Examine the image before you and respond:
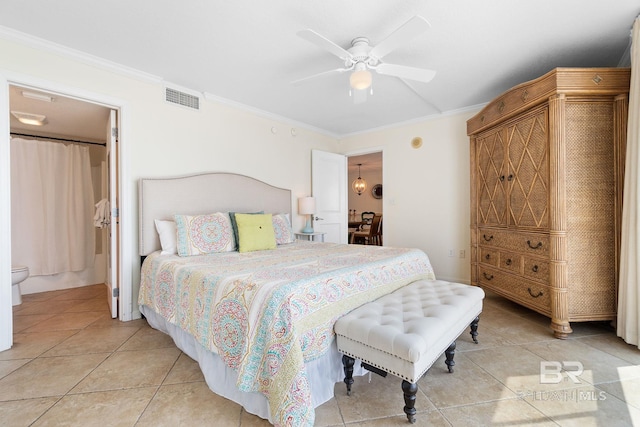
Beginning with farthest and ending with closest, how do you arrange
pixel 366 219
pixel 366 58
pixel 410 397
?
pixel 366 219
pixel 366 58
pixel 410 397

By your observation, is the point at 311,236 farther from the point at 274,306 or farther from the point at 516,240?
the point at 274,306

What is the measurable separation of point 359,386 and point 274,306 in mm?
806

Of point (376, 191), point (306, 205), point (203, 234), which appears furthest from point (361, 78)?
point (376, 191)

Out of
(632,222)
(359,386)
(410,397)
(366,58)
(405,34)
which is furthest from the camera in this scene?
(366,58)

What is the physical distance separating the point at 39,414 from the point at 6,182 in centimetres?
171

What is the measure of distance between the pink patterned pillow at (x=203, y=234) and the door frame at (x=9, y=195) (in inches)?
23.2

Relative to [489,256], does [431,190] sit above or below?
above

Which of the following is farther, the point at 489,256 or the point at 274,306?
the point at 489,256

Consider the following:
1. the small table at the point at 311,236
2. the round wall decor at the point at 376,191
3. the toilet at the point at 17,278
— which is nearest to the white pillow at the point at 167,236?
the toilet at the point at 17,278

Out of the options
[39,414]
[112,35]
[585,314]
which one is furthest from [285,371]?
[112,35]

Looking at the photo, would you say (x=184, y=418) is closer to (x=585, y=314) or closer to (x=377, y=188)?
(x=585, y=314)

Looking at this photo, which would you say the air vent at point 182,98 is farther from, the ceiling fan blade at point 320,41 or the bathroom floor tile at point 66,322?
the bathroom floor tile at point 66,322

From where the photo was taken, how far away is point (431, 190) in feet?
13.6

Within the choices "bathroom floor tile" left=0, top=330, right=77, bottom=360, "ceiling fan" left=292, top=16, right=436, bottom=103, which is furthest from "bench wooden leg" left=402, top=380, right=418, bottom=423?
"bathroom floor tile" left=0, top=330, right=77, bottom=360
